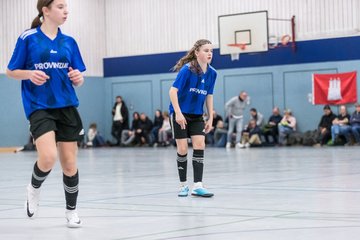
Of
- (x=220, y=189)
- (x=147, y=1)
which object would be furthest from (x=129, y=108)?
(x=220, y=189)

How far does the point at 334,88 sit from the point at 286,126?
247 centimetres

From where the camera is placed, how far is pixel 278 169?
1461cm

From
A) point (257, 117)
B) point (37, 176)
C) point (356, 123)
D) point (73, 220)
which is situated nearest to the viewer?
point (73, 220)

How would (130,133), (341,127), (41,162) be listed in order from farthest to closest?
1. (130,133)
2. (341,127)
3. (41,162)

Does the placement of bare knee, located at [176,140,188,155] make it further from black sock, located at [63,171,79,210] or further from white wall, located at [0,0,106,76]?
white wall, located at [0,0,106,76]

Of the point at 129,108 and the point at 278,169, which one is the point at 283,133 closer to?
the point at 129,108

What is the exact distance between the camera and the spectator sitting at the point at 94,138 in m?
35.1

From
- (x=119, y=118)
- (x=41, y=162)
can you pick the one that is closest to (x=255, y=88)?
(x=119, y=118)

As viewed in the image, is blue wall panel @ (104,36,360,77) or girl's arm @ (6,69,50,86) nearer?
girl's arm @ (6,69,50,86)

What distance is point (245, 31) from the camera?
99.0ft

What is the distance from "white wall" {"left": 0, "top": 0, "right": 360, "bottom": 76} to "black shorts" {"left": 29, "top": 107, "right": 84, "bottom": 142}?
2392cm

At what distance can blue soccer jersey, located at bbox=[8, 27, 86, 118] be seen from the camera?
6738 millimetres

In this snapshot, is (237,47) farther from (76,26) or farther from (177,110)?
(177,110)

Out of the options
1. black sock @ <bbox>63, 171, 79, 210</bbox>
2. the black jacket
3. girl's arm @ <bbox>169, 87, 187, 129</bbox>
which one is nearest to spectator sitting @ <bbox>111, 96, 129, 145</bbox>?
the black jacket
